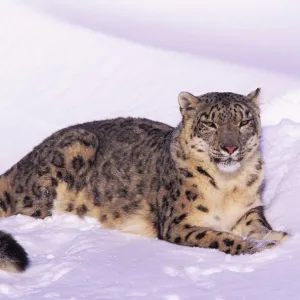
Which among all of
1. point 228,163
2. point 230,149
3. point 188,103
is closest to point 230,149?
point 230,149

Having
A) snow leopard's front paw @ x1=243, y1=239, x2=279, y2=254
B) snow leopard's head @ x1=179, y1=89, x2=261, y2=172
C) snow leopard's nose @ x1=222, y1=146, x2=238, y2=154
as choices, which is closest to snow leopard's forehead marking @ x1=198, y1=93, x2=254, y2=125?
snow leopard's head @ x1=179, y1=89, x2=261, y2=172

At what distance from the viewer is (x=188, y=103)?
740cm

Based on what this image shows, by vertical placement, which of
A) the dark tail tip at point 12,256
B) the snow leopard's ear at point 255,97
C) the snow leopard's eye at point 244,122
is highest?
the snow leopard's ear at point 255,97

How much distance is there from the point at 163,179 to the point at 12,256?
5.79 ft

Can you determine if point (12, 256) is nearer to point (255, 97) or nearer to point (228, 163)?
point (228, 163)

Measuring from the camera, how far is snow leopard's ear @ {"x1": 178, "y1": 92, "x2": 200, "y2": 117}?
7.35 m

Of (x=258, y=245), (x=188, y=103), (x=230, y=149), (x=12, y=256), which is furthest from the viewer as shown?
(x=188, y=103)

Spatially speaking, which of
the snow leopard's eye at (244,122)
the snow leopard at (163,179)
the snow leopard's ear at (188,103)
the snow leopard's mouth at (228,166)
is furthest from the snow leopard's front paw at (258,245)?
the snow leopard's ear at (188,103)

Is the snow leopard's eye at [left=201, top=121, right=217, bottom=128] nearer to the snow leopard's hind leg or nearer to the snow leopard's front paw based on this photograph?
the snow leopard's front paw

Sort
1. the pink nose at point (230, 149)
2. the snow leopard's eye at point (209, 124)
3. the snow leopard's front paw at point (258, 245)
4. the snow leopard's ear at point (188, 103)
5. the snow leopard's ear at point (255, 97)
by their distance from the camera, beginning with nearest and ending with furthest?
1. the snow leopard's front paw at point (258, 245)
2. the pink nose at point (230, 149)
3. the snow leopard's eye at point (209, 124)
4. the snow leopard's ear at point (188, 103)
5. the snow leopard's ear at point (255, 97)

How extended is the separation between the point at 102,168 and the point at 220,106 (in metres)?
1.43

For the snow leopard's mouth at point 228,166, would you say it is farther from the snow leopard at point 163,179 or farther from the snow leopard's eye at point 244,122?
the snow leopard's eye at point 244,122

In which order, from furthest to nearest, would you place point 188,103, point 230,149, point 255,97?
1. point 255,97
2. point 188,103
3. point 230,149

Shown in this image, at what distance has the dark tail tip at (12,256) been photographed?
19.9ft
